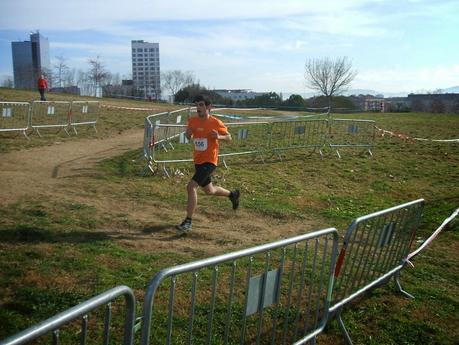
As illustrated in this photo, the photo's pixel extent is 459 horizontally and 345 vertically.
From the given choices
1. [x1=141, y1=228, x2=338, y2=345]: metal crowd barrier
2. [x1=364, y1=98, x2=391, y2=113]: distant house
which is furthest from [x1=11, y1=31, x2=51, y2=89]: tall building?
[x1=141, y1=228, x2=338, y2=345]: metal crowd barrier

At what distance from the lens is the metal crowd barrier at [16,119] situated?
47.6 ft

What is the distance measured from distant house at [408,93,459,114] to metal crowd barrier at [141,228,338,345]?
197 feet

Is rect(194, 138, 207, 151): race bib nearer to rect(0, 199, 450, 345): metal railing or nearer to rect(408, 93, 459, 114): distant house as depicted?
rect(0, 199, 450, 345): metal railing

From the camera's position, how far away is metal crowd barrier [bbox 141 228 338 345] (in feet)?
9.43

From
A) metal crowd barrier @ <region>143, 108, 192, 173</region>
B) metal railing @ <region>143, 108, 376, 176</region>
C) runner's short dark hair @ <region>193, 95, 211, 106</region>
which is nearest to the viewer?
runner's short dark hair @ <region>193, 95, 211, 106</region>

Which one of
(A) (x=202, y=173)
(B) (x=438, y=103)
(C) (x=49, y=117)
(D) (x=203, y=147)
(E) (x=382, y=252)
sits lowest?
(E) (x=382, y=252)

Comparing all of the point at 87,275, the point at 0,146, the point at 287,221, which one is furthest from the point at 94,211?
the point at 0,146

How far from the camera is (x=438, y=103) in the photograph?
6031 centimetres

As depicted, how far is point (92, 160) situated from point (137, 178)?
8.00 ft

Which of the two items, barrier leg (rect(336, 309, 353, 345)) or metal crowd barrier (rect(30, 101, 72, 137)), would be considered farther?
metal crowd barrier (rect(30, 101, 72, 137))

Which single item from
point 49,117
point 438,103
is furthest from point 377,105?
point 49,117

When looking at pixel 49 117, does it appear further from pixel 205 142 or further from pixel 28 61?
pixel 28 61

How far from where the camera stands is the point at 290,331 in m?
3.96

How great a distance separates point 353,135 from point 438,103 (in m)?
48.6
